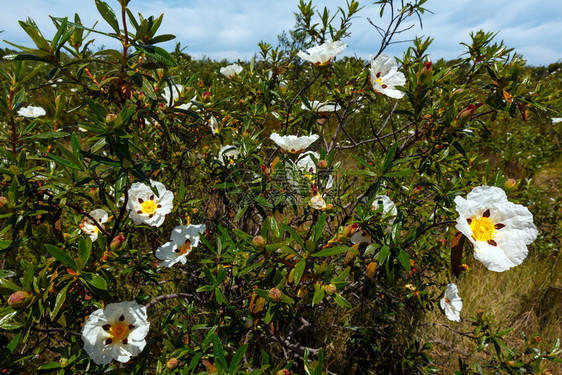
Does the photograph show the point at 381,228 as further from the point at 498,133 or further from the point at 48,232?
the point at 498,133

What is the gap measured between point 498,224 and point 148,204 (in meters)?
1.62

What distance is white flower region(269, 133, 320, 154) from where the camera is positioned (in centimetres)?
137

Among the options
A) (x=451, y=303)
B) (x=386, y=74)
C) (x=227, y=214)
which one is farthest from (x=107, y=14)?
(x=451, y=303)

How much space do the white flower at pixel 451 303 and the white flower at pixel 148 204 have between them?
1680 mm

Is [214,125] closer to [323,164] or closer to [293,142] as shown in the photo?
[293,142]

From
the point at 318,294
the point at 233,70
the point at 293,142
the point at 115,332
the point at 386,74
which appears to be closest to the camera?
the point at 318,294

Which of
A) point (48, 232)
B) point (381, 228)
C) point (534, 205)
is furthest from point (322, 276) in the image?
point (534, 205)

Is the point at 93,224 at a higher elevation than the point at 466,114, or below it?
below

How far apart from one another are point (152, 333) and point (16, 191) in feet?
2.69

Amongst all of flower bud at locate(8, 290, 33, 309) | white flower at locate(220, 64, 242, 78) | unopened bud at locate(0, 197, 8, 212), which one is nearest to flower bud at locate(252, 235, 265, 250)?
flower bud at locate(8, 290, 33, 309)

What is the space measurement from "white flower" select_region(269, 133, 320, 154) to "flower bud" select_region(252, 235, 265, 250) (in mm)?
537

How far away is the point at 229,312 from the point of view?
59.2 inches

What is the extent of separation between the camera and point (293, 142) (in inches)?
54.9

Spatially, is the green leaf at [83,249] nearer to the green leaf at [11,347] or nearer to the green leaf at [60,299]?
the green leaf at [60,299]
